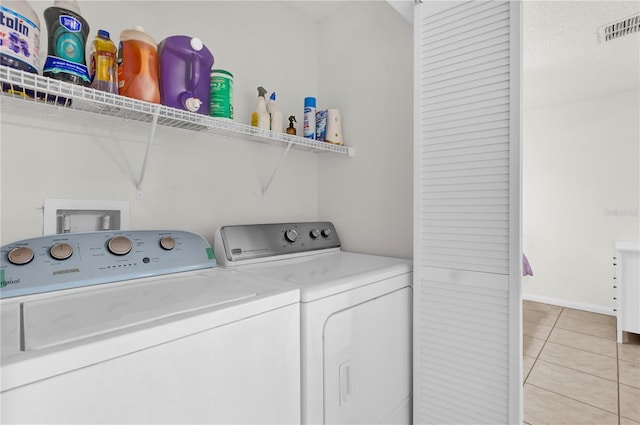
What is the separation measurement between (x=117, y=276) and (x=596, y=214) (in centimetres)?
553

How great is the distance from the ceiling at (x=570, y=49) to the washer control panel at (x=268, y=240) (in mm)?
1302

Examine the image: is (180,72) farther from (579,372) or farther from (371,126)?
(579,372)

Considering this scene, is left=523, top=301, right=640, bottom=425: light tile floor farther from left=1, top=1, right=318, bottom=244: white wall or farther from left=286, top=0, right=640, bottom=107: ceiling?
left=286, top=0, right=640, bottom=107: ceiling

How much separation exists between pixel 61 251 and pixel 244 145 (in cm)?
108

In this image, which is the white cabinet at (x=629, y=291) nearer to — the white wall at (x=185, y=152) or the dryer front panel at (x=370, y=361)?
the dryer front panel at (x=370, y=361)

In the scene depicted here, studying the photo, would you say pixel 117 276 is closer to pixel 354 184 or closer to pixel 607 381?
pixel 354 184

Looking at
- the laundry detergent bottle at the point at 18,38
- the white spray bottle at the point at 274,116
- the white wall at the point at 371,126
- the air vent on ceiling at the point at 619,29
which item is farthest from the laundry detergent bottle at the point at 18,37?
the air vent on ceiling at the point at 619,29

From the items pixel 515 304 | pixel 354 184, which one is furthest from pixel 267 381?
pixel 354 184

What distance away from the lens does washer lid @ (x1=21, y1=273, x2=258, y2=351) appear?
0.74 meters

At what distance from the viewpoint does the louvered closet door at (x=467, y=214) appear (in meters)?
1.33

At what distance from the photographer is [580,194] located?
4.48 m

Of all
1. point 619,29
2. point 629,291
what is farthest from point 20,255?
point 629,291

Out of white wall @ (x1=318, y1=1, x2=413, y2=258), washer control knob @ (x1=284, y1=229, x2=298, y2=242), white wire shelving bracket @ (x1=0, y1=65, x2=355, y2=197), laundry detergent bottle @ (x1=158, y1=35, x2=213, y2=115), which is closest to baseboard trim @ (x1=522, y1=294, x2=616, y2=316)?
white wall @ (x1=318, y1=1, x2=413, y2=258)

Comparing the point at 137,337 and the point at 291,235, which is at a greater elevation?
the point at 291,235
